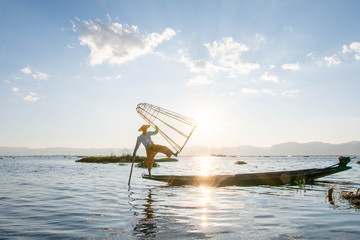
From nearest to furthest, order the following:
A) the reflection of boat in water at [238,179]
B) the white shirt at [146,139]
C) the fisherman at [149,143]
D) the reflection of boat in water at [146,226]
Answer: the reflection of boat in water at [146,226] → the fisherman at [149,143] → the white shirt at [146,139] → the reflection of boat in water at [238,179]

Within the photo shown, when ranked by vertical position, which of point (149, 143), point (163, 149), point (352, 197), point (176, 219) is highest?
point (149, 143)

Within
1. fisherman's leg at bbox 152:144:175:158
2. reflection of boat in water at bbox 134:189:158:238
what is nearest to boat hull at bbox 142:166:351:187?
fisherman's leg at bbox 152:144:175:158

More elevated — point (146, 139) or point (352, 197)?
point (146, 139)

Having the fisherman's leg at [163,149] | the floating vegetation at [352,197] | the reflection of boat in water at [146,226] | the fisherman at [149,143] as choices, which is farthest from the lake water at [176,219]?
the fisherman at [149,143]

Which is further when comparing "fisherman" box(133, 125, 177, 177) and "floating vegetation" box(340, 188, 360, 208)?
"fisherman" box(133, 125, 177, 177)

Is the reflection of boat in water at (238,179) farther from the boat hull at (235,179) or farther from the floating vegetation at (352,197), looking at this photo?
the floating vegetation at (352,197)

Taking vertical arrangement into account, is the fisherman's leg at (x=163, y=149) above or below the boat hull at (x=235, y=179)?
above

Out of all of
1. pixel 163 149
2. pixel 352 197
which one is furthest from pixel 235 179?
pixel 352 197

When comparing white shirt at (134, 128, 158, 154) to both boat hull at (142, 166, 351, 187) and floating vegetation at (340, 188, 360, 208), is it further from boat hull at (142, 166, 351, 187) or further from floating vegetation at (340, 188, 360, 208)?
floating vegetation at (340, 188, 360, 208)

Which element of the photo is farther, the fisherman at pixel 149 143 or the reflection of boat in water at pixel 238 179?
the reflection of boat in water at pixel 238 179

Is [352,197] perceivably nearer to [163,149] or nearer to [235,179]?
[235,179]

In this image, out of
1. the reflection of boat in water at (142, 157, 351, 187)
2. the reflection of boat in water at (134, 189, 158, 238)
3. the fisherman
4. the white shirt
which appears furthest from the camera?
the reflection of boat in water at (142, 157, 351, 187)

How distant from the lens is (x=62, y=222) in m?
7.45

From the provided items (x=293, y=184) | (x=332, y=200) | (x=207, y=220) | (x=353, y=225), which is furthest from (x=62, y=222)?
(x=293, y=184)
